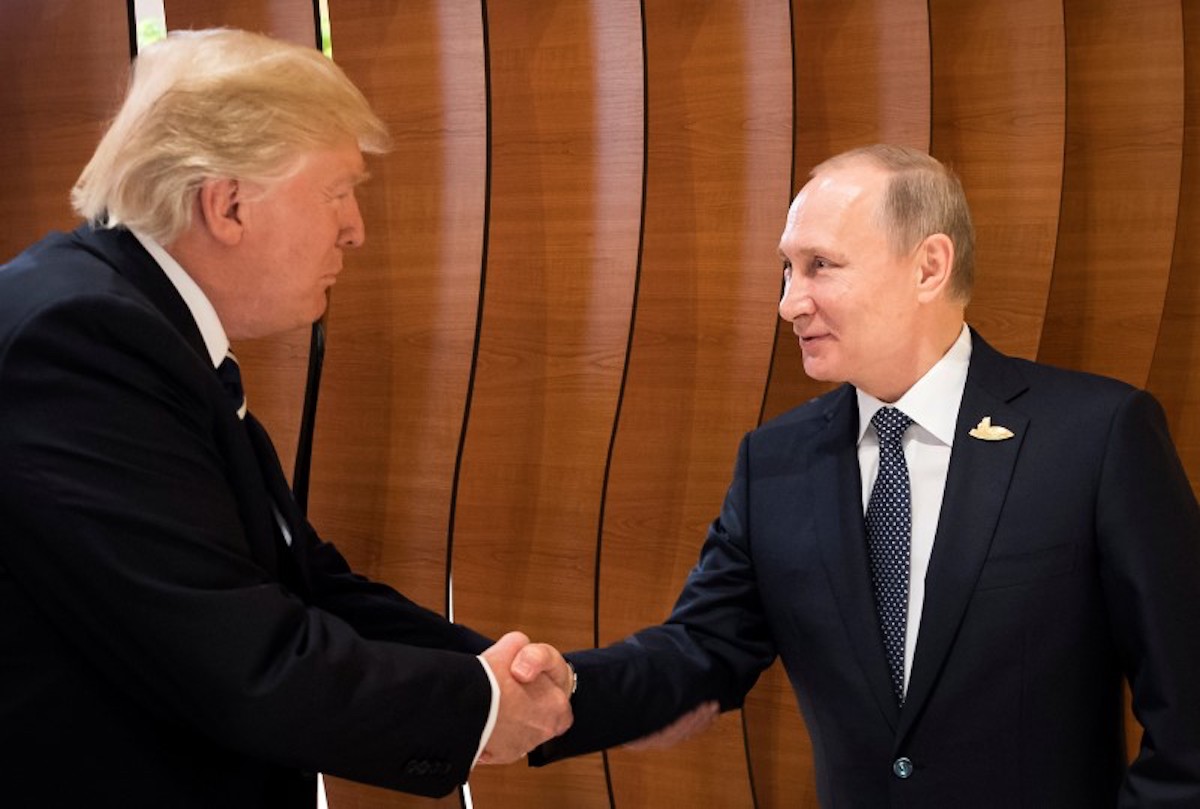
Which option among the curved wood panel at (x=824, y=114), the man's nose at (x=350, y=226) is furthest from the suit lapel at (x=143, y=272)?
the curved wood panel at (x=824, y=114)

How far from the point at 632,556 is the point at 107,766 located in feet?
7.04

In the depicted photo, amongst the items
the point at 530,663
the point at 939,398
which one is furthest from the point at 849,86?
the point at 530,663

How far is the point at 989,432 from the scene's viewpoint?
2.35 meters

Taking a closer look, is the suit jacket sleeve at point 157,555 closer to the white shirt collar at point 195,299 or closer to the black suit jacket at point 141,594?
the black suit jacket at point 141,594

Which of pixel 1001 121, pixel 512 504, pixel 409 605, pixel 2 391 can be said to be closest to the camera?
pixel 2 391

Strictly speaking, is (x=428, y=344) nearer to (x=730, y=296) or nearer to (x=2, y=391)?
(x=730, y=296)

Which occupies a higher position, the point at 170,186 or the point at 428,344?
the point at 170,186

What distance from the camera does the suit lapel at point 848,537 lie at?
2.33m

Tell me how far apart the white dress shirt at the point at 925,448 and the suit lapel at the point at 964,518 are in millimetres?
37

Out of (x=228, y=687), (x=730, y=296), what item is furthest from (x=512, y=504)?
(x=228, y=687)

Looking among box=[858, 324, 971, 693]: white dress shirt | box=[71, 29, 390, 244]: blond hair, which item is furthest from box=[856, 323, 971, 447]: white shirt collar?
box=[71, 29, 390, 244]: blond hair

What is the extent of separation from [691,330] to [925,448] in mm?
1556

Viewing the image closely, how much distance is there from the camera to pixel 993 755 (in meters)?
2.25

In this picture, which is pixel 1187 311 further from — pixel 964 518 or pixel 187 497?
pixel 187 497
